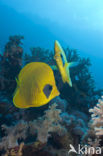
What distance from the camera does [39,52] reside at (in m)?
5.42

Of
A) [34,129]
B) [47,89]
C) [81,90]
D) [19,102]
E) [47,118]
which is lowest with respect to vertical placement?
[34,129]

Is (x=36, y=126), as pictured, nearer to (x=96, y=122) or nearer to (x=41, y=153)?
(x=41, y=153)

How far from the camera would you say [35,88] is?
4.58 feet

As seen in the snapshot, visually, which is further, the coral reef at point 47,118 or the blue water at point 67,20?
the blue water at point 67,20

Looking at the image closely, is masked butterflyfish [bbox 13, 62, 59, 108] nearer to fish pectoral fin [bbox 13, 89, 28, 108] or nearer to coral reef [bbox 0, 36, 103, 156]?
fish pectoral fin [bbox 13, 89, 28, 108]

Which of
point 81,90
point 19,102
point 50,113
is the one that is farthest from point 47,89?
point 81,90

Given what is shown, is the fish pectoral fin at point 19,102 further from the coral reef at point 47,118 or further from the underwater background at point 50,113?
the coral reef at point 47,118

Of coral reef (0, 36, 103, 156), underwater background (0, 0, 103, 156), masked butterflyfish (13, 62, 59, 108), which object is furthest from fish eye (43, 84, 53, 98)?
coral reef (0, 36, 103, 156)

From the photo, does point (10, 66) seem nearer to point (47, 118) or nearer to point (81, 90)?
point (47, 118)

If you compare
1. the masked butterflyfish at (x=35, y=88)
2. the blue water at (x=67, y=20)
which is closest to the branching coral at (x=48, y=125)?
the masked butterflyfish at (x=35, y=88)

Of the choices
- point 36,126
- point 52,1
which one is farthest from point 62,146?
point 52,1

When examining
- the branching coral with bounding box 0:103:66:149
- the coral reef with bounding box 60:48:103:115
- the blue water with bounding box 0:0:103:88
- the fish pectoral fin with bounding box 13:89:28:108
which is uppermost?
the blue water with bounding box 0:0:103:88

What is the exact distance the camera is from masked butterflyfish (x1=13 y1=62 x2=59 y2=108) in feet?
4.55

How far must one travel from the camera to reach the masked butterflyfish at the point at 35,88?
4.55ft
